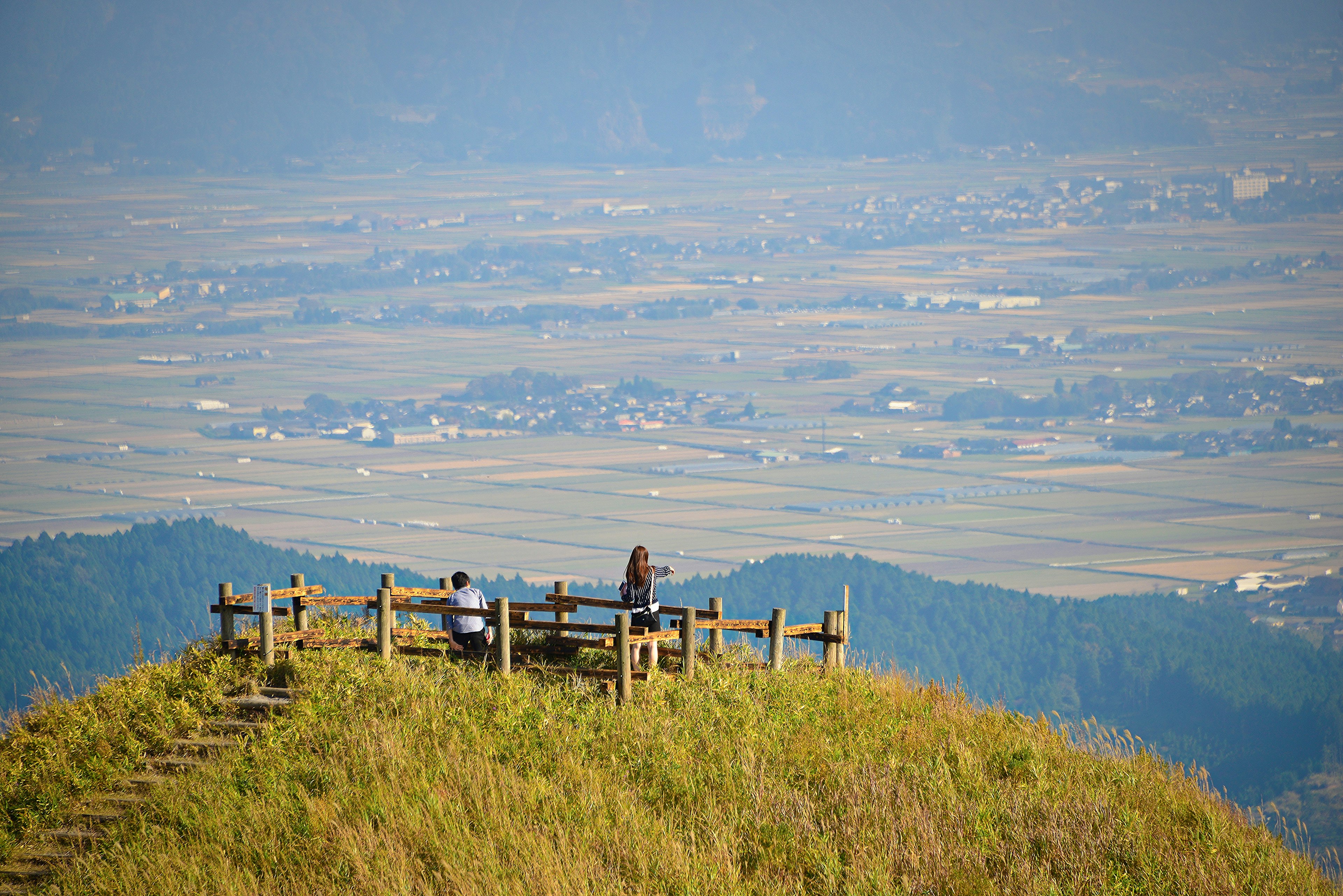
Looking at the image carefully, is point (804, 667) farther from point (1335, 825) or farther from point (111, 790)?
point (1335, 825)

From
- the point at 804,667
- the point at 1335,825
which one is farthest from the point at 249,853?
the point at 1335,825

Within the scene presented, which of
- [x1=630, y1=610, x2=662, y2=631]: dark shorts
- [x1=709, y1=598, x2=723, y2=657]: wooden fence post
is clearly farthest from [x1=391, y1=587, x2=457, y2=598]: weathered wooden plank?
[x1=709, y1=598, x2=723, y2=657]: wooden fence post

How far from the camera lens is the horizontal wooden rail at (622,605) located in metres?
19.3

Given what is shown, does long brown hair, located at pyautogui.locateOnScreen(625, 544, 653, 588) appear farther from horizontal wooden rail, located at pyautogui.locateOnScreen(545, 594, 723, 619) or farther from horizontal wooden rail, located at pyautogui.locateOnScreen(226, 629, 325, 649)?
horizontal wooden rail, located at pyautogui.locateOnScreen(226, 629, 325, 649)

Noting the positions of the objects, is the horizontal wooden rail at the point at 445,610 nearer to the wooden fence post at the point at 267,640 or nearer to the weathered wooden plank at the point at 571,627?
the weathered wooden plank at the point at 571,627

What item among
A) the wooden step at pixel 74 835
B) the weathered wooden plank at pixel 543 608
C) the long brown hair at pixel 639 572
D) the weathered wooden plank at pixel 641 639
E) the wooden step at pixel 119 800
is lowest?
the wooden step at pixel 74 835

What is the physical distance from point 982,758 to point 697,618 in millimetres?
4039

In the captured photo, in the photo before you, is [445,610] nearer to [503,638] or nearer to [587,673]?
[503,638]

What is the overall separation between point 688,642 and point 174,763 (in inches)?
258

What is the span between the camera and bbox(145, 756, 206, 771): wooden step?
735 inches

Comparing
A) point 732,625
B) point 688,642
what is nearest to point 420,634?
point 688,642

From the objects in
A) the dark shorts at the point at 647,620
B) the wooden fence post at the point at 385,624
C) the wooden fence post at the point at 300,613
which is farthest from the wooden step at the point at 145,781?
the dark shorts at the point at 647,620

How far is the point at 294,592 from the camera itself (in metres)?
21.2

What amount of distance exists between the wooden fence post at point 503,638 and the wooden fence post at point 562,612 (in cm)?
158
